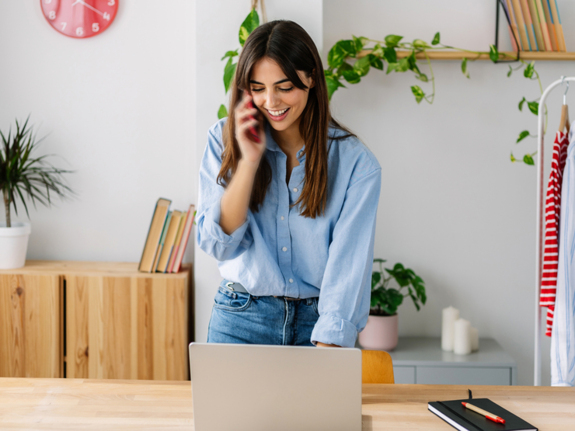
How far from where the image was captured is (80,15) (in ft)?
8.79

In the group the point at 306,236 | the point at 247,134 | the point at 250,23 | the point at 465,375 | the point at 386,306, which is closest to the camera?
the point at 247,134

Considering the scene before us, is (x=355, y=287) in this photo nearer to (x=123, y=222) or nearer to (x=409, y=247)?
(x=409, y=247)

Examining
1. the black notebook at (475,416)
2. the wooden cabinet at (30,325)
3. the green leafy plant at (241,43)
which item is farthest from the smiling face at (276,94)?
the wooden cabinet at (30,325)

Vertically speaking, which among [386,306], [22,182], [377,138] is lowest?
[386,306]

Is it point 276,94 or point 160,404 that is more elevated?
point 276,94

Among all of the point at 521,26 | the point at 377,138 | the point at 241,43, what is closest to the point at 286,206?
the point at 241,43

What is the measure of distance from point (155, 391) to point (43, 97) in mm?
1981

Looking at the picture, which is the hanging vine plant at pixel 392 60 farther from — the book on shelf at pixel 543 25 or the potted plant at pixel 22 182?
the potted plant at pixel 22 182

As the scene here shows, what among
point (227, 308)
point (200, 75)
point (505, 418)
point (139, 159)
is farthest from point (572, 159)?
point (139, 159)

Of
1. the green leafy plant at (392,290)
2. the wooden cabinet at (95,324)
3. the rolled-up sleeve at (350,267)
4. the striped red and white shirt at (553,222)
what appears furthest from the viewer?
the green leafy plant at (392,290)

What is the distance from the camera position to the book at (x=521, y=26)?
256cm

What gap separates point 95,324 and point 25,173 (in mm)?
829

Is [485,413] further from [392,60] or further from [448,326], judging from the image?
[392,60]

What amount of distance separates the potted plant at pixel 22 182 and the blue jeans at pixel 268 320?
56.0 inches
